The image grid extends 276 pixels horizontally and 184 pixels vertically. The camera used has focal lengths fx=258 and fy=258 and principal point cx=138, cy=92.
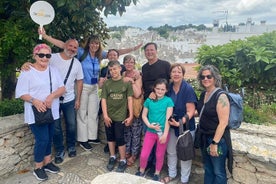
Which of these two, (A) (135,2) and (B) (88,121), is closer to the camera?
(A) (135,2)

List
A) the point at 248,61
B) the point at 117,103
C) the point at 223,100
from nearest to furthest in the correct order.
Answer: the point at 223,100
the point at 117,103
the point at 248,61

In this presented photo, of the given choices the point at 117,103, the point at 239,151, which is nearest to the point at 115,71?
the point at 117,103

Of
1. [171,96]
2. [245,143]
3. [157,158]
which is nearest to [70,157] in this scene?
[157,158]

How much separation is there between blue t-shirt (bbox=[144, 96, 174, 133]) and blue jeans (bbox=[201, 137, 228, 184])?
62 cm

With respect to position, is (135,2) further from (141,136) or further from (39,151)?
(39,151)

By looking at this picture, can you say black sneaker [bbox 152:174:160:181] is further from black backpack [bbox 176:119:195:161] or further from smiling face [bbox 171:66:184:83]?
smiling face [bbox 171:66:184:83]

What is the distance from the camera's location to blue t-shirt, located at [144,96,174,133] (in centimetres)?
322

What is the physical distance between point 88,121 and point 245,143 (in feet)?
7.57

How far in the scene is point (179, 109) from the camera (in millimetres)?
3223

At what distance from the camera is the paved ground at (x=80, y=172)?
343cm

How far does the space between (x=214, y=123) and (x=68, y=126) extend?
2.21 m

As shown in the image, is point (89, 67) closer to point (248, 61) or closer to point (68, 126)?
point (68, 126)

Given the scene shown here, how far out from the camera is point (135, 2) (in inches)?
149

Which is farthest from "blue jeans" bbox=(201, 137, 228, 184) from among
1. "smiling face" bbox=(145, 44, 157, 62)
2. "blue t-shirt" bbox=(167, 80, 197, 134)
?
"smiling face" bbox=(145, 44, 157, 62)
